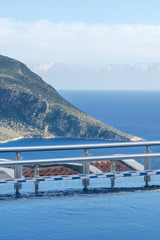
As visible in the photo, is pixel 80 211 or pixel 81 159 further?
pixel 81 159

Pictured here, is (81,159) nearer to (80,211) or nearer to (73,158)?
(73,158)

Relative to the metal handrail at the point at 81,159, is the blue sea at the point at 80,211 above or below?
below

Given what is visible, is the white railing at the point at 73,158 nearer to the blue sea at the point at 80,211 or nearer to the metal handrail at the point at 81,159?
the metal handrail at the point at 81,159

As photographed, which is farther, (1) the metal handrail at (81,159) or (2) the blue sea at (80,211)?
(1) the metal handrail at (81,159)

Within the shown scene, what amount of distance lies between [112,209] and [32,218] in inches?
49.6

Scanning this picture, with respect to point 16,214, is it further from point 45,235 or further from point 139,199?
point 139,199

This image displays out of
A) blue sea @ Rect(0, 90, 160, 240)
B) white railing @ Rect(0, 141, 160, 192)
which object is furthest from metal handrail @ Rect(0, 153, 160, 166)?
blue sea @ Rect(0, 90, 160, 240)

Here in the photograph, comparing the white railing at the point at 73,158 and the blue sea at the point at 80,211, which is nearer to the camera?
the blue sea at the point at 80,211

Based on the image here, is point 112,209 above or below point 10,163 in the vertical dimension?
below

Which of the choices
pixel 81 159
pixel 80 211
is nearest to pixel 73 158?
pixel 81 159

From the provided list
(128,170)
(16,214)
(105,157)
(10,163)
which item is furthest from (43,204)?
(128,170)

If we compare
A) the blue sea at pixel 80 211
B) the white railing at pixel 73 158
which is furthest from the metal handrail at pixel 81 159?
the blue sea at pixel 80 211

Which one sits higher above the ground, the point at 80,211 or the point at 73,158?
the point at 73,158

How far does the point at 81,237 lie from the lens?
6.37 metres
